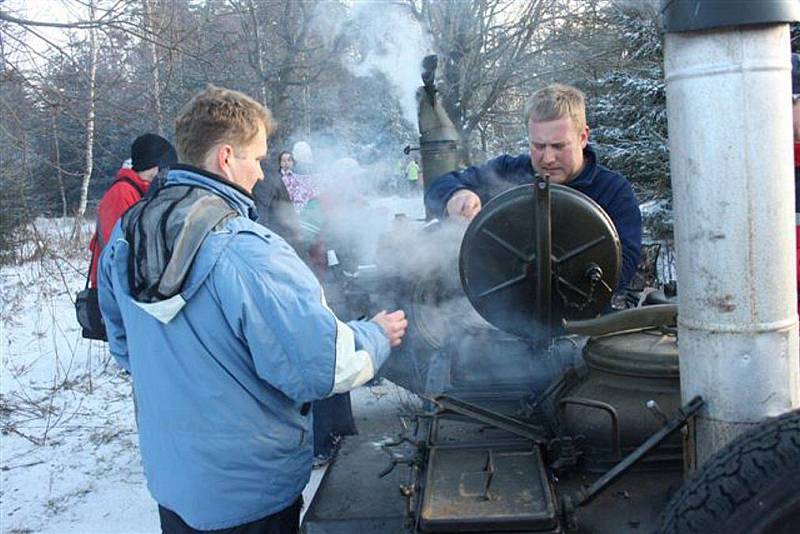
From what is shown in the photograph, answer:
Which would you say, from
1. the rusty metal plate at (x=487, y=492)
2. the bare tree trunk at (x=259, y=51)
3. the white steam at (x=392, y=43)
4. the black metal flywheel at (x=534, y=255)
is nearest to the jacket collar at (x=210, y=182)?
the black metal flywheel at (x=534, y=255)

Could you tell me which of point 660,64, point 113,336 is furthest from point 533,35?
point 113,336

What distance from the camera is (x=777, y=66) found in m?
1.53

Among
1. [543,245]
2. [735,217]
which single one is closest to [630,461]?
[735,217]

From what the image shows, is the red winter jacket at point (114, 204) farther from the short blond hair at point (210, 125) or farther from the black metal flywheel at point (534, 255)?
the black metal flywheel at point (534, 255)

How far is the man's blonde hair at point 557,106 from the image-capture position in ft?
9.86

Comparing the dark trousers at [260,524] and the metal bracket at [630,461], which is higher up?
the metal bracket at [630,461]

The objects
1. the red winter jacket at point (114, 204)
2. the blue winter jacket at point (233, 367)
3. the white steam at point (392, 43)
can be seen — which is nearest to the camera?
the blue winter jacket at point (233, 367)

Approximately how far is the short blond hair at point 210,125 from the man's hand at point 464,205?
1.10 meters

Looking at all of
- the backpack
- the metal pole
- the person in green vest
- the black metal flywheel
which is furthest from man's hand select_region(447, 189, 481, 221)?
the person in green vest

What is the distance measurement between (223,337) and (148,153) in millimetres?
3030

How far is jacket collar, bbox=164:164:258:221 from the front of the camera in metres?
2.10

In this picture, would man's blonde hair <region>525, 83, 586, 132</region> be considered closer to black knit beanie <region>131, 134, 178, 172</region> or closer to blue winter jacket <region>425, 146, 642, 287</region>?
blue winter jacket <region>425, 146, 642, 287</region>

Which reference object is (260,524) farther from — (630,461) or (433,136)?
(433,136)

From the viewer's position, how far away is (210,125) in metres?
2.12
